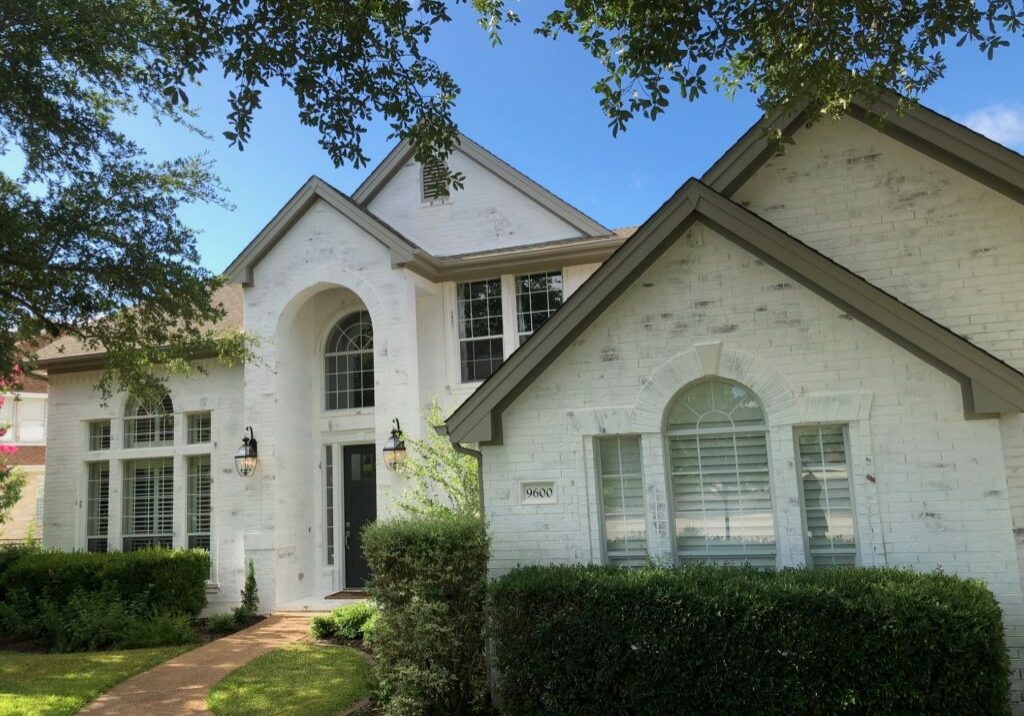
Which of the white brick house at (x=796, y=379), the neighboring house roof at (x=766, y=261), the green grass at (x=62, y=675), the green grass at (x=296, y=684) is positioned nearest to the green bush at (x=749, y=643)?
the white brick house at (x=796, y=379)

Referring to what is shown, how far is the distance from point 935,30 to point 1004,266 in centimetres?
265

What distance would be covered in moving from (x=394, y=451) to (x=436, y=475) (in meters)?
1.45

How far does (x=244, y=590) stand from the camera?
13164 mm

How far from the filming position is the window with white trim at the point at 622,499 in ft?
26.2

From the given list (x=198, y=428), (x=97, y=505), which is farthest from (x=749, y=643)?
(x=97, y=505)

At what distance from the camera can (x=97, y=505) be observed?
15.6 meters

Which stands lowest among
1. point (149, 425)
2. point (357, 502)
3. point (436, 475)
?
point (357, 502)

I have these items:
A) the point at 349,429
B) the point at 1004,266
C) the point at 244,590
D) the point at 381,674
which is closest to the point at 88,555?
the point at 244,590

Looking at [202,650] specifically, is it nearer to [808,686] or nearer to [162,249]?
[162,249]

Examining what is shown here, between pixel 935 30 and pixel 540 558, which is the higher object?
pixel 935 30

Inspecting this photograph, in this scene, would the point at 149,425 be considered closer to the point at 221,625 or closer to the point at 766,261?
the point at 221,625

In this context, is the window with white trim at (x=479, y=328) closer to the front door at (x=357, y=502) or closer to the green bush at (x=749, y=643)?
the front door at (x=357, y=502)

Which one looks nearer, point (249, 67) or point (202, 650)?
point (249, 67)

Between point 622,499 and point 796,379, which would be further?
point 622,499
